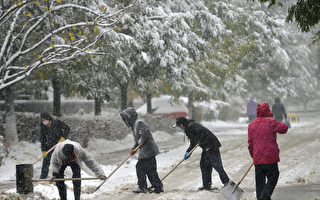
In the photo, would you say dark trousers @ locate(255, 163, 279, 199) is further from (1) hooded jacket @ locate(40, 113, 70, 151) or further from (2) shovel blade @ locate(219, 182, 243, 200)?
(1) hooded jacket @ locate(40, 113, 70, 151)

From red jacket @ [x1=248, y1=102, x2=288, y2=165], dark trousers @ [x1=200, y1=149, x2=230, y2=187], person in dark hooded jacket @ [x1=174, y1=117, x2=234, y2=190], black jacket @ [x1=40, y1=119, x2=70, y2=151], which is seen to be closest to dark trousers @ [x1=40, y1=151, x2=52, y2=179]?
black jacket @ [x1=40, y1=119, x2=70, y2=151]

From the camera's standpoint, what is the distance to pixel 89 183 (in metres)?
9.96

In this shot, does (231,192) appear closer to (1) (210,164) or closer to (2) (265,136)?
(1) (210,164)

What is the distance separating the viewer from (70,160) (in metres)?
7.50

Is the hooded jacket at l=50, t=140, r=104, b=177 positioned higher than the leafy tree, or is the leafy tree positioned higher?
the leafy tree

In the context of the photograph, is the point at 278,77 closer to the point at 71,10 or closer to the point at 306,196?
the point at 71,10

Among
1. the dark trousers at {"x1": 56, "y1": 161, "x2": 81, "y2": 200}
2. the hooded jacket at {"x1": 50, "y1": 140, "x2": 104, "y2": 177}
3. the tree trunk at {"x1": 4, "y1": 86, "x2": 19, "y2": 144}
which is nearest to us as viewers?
the hooded jacket at {"x1": 50, "y1": 140, "x2": 104, "y2": 177}

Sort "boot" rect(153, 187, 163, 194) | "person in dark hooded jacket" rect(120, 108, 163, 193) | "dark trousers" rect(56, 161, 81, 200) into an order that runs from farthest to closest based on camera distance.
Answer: "person in dark hooded jacket" rect(120, 108, 163, 193) → "boot" rect(153, 187, 163, 194) → "dark trousers" rect(56, 161, 81, 200)

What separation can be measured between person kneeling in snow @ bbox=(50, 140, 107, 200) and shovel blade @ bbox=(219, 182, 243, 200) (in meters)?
2.19

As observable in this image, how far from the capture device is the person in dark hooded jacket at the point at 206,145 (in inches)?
334

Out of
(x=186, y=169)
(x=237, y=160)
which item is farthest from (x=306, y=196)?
(x=237, y=160)

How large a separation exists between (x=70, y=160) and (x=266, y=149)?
10.8ft

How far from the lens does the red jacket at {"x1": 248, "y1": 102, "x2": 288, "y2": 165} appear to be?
258 inches

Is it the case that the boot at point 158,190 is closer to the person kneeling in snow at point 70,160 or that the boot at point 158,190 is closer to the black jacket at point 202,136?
the black jacket at point 202,136
